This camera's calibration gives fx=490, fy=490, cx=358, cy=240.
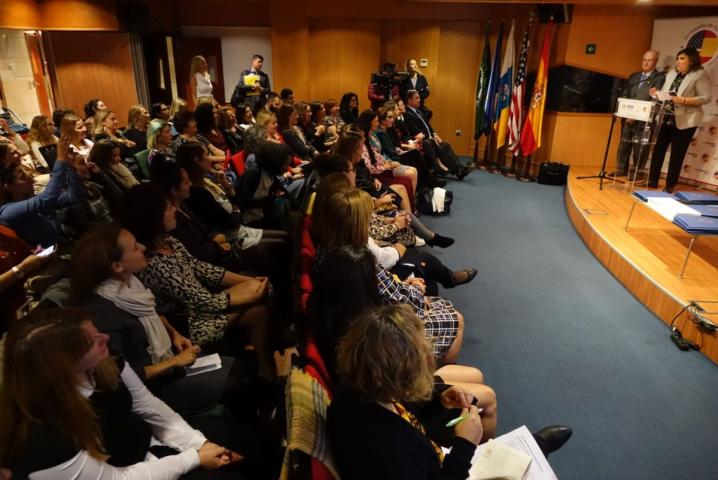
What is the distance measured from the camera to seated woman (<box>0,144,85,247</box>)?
265 centimetres

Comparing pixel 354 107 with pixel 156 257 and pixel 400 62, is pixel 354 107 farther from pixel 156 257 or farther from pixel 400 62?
pixel 156 257

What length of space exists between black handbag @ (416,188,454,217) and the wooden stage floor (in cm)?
140

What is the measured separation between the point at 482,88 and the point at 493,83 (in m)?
0.25

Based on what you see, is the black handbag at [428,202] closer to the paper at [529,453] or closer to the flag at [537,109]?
the flag at [537,109]

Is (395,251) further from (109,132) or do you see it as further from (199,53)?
(199,53)

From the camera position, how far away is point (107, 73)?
8148 mm

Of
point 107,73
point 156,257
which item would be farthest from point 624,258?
point 107,73

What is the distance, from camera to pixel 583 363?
2.99 meters

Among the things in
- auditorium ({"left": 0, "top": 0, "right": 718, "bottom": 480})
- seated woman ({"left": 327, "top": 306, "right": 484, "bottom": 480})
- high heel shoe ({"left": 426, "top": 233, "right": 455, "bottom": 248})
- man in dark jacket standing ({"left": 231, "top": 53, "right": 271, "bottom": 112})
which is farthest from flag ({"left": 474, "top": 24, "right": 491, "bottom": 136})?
seated woman ({"left": 327, "top": 306, "right": 484, "bottom": 480})

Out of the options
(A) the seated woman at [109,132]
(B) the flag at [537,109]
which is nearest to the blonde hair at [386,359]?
(A) the seated woman at [109,132]

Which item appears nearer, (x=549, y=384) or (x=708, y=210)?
(x=549, y=384)

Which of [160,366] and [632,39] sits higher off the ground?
[632,39]

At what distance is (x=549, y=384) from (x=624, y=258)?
70.2 inches

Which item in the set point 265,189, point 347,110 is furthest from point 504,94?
point 265,189
